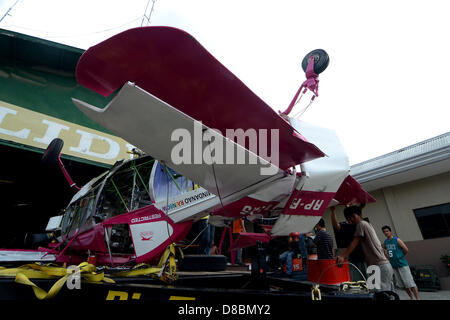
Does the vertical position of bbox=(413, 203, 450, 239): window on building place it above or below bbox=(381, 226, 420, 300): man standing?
above

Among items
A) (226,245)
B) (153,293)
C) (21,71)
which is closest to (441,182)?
(226,245)

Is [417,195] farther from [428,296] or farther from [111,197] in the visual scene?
[111,197]

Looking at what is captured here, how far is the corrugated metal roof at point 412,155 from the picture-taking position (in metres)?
7.72

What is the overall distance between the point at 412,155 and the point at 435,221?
10.0 ft

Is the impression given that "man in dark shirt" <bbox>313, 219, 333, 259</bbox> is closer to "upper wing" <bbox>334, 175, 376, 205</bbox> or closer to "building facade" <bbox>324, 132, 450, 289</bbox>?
"upper wing" <bbox>334, 175, 376, 205</bbox>

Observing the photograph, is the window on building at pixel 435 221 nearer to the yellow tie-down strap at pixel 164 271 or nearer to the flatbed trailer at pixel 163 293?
the flatbed trailer at pixel 163 293

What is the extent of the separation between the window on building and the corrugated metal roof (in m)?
2.51

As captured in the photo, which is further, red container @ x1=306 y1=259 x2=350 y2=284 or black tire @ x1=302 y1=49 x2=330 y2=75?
black tire @ x1=302 y1=49 x2=330 y2=75

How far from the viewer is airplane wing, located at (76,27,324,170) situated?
1.34m

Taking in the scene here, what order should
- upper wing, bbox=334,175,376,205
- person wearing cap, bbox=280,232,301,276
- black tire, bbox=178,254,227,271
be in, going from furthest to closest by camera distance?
person wearing cap, bbox=280,232,301,276 → black tire, bbox=178,254,227,271 → upper wing, bbox=334,175,376,205

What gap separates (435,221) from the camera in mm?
9078

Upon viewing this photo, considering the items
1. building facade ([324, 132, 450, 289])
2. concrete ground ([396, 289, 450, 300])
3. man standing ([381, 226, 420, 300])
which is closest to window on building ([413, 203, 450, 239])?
building facade ([324, 132, 450, 289])
